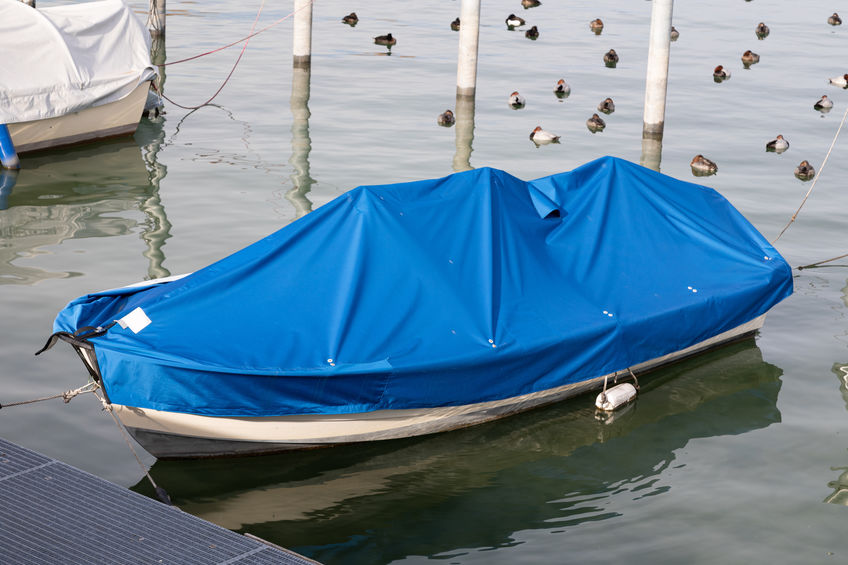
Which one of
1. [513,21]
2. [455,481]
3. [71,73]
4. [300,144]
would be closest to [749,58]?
[513,21]

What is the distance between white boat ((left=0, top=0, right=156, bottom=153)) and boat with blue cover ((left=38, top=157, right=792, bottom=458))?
9.03m

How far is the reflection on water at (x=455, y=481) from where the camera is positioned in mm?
8523

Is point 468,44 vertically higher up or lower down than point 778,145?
higher up

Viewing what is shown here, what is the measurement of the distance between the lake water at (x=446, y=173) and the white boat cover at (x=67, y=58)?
110 cm

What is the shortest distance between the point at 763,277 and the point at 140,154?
39.2 ft

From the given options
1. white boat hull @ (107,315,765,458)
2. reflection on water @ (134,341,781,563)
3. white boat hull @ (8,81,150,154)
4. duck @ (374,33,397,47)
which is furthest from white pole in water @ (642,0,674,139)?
white boat hull @ (107,315,765,458)

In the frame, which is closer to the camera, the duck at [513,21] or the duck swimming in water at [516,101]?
the duck swimming in water at [516,101]

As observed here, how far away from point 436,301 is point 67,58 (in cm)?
1120

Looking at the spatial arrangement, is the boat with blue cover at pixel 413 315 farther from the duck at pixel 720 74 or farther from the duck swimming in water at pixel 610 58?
the duck swimming in water at pixel 610 58

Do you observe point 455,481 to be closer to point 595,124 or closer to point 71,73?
point 71,73

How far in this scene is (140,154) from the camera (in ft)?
62.7

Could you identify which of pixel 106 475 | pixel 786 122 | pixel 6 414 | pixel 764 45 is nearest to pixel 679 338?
pixel 106 475

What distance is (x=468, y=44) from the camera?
72.1 ft

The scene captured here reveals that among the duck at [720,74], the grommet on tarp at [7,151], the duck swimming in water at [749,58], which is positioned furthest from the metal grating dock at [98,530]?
the duck swimming in water at [749,58]
